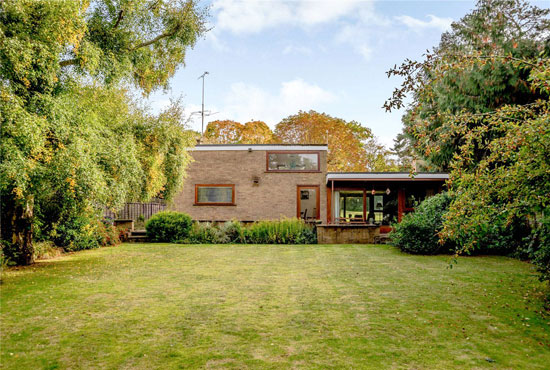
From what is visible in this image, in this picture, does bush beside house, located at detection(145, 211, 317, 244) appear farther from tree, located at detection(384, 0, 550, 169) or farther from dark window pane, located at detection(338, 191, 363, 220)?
dark window pane, located at detection(338, 191, 363, 220)

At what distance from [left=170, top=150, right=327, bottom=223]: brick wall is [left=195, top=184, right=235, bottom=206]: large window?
0.20 metres

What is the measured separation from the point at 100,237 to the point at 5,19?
808cm

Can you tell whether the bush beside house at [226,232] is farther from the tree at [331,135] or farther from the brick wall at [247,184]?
the tree at [331,135]

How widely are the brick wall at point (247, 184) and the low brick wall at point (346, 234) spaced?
4556 mm

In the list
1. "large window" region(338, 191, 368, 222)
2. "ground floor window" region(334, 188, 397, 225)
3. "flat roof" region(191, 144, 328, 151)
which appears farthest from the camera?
"large window" region(338, 191, 368, 222)

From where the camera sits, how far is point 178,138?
1166cm

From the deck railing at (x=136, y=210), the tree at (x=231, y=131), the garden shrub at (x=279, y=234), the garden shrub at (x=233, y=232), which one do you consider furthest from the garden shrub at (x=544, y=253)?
the tree at (x=231, y=131)

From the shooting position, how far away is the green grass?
11.4 ft

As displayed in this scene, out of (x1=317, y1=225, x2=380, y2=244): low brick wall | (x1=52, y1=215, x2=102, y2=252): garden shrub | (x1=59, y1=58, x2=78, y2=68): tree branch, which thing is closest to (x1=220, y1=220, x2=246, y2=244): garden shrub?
(x1=317, y1=225, x2=380, y2=244): low brick wall

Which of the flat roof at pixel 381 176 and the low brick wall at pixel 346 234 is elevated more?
the flat roof at pixel 381 176

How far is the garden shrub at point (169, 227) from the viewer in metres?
14.9

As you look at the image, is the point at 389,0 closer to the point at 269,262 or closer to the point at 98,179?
the point at 269,262

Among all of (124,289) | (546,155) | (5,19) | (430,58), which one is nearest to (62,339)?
(124,289)

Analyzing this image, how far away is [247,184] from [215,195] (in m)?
1.76
